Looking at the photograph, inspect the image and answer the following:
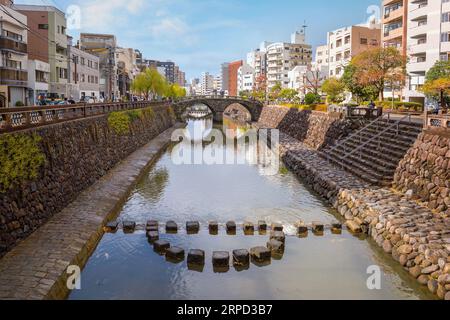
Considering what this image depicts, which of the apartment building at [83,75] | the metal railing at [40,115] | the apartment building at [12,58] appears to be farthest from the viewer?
the apartment building at [83,75]

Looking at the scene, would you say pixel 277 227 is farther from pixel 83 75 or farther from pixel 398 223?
pixel 83 75

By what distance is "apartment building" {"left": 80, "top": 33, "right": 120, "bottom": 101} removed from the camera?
73300 millimetres

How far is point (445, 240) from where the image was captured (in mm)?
11312

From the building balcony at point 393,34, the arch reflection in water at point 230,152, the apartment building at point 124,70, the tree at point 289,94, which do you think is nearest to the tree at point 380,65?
the arch reflection in water at point 230,152

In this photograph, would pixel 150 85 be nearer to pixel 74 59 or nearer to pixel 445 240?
pixel 74 59

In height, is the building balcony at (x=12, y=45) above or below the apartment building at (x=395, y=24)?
below

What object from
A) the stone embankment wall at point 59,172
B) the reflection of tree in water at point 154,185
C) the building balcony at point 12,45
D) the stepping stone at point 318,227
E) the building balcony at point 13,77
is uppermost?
the building balcony at point 12,45

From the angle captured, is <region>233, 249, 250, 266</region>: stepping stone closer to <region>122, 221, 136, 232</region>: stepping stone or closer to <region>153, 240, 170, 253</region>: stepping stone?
<region>153, 240, 170, 253</region>: stepping stone

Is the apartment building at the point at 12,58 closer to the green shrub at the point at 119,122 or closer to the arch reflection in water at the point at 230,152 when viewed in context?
the green shrub at the point at 119,122

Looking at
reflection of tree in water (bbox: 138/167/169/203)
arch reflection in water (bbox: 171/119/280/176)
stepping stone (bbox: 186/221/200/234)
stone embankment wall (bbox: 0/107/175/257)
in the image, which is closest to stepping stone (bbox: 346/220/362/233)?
stepping stone (bbox: 186/221/200/234)

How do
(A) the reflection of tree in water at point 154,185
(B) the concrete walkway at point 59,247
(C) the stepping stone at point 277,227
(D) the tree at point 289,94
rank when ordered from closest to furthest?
(B) the concrete walkway at point 59,247, (C) the stepping stone at point 277,227, (A) the reflection of tree in water at point 154,185, (D) the tree at point 289,94

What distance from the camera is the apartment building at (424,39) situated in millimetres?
43312

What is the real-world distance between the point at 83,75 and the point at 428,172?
172 feet
